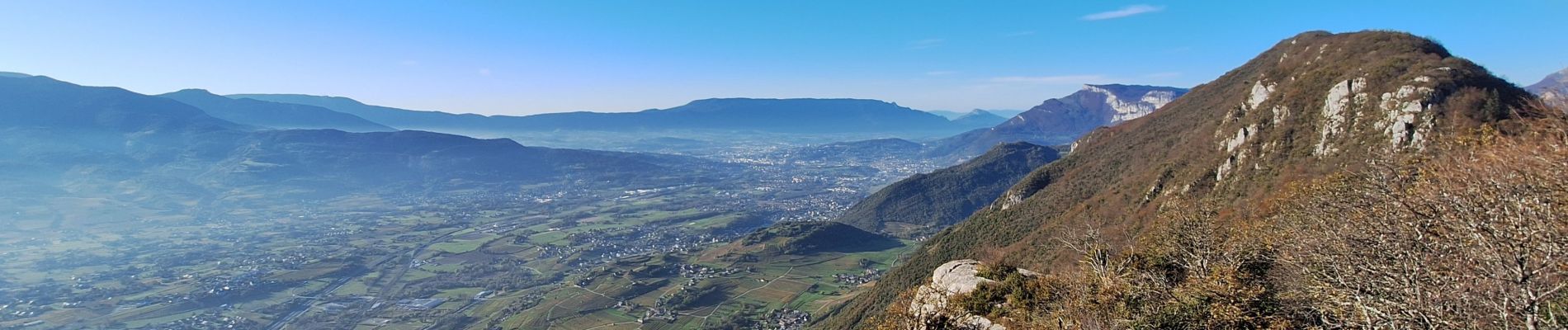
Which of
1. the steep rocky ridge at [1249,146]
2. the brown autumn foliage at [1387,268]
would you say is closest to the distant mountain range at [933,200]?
the steep rocky ridge at [1249,146]

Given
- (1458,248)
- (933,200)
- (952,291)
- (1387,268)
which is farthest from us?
(933,200)

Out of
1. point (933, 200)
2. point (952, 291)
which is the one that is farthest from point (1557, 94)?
point (933, 200)

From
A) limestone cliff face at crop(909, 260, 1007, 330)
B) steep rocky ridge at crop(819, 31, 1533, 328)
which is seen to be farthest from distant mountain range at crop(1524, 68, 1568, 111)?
limestone cliff face at crop(909, 260, 1007, 330)

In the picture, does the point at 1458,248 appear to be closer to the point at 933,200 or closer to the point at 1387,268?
the point at 1387,268

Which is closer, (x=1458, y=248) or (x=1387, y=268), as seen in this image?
(x=1458, y=248)

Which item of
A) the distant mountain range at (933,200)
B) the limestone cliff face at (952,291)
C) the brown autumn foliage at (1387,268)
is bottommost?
the distant mountain range at (933,200)

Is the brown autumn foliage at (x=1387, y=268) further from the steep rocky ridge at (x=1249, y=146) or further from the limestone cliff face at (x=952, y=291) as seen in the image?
the steep rocky ridge at (x=1249, y=146)

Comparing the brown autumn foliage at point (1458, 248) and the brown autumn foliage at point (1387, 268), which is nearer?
the brown autumn foliage at point (1458, 248)

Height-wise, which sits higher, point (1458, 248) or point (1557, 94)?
point (1557, 94)

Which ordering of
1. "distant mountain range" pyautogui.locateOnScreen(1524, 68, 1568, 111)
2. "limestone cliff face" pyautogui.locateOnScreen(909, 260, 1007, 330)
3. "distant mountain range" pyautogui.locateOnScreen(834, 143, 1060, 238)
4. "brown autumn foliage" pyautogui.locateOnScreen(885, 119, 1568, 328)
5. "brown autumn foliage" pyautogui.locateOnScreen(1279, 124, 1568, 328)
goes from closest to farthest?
"brown autumn foliage" pyautogui.locateOnScreen(1279, 124, 1568, 328) < "brown autumn foliage" pyautogui.locateOnScreen(885, 119, 1568, 328) < "distant mountain range" pyautogui.locateOnScreen(1524, 68, 1568, 111) < "limestone cliff face" pyautogui.locateOnScreen(909, 260, 1007, 330) < "distant mountain range" pyautogui.locateOnScreen(834, 143, 1060, 238)

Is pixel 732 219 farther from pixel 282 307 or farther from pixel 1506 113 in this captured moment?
pixel 1506 113

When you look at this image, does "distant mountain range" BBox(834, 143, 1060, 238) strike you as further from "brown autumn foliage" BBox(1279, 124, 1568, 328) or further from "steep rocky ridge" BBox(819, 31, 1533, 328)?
"brown autumn foliage" BBox(1279, 124, 1568, 328)
